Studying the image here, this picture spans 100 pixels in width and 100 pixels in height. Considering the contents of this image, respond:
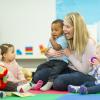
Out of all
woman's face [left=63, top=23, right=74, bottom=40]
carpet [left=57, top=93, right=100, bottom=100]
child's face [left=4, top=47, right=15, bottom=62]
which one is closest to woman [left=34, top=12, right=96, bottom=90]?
woman's face [left=63, top=23, right=74, bottom=40]

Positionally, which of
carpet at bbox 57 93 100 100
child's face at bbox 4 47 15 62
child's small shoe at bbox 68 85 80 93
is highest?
child's face at bbox 4 47 15 62

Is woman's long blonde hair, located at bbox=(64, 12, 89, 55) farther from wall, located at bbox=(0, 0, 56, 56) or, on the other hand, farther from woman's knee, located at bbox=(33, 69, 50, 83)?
wall, located at bbox=(0, 0, 56, 56)

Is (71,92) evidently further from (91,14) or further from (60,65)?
(91,14)

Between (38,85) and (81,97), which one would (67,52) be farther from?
(81,97)

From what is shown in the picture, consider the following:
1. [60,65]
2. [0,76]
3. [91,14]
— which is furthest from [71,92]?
[91,14]

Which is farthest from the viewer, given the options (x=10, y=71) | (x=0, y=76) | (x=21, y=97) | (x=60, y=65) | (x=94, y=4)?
(x=94, y=4)

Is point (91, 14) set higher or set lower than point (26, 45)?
higher

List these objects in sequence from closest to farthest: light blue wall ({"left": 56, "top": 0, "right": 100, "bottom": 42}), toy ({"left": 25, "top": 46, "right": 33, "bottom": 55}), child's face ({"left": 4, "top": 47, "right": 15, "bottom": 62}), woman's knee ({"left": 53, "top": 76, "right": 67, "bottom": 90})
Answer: woman's knee ({"left": 53, "top": 76, "right": 67, "bottom": 90}) < child's face ({"left": 4, "top": 47, "right": 15, "bottom": 62}) < light blue wall ({"left": 56, "top": 0, "right": 100, "bottom": 42}) < toy ({"left": 25, "top": 46, "right": 33, "bottom": 55})

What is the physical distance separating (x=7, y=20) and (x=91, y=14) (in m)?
1.00

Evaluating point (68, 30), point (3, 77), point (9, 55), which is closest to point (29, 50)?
point (9, 55)

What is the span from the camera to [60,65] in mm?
2143

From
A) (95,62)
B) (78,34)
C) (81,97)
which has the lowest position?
(81,97)

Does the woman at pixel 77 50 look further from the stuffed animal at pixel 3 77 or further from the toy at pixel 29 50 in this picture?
the toy at pixel 29 50

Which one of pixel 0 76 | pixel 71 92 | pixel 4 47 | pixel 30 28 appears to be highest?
pixel 30 28
